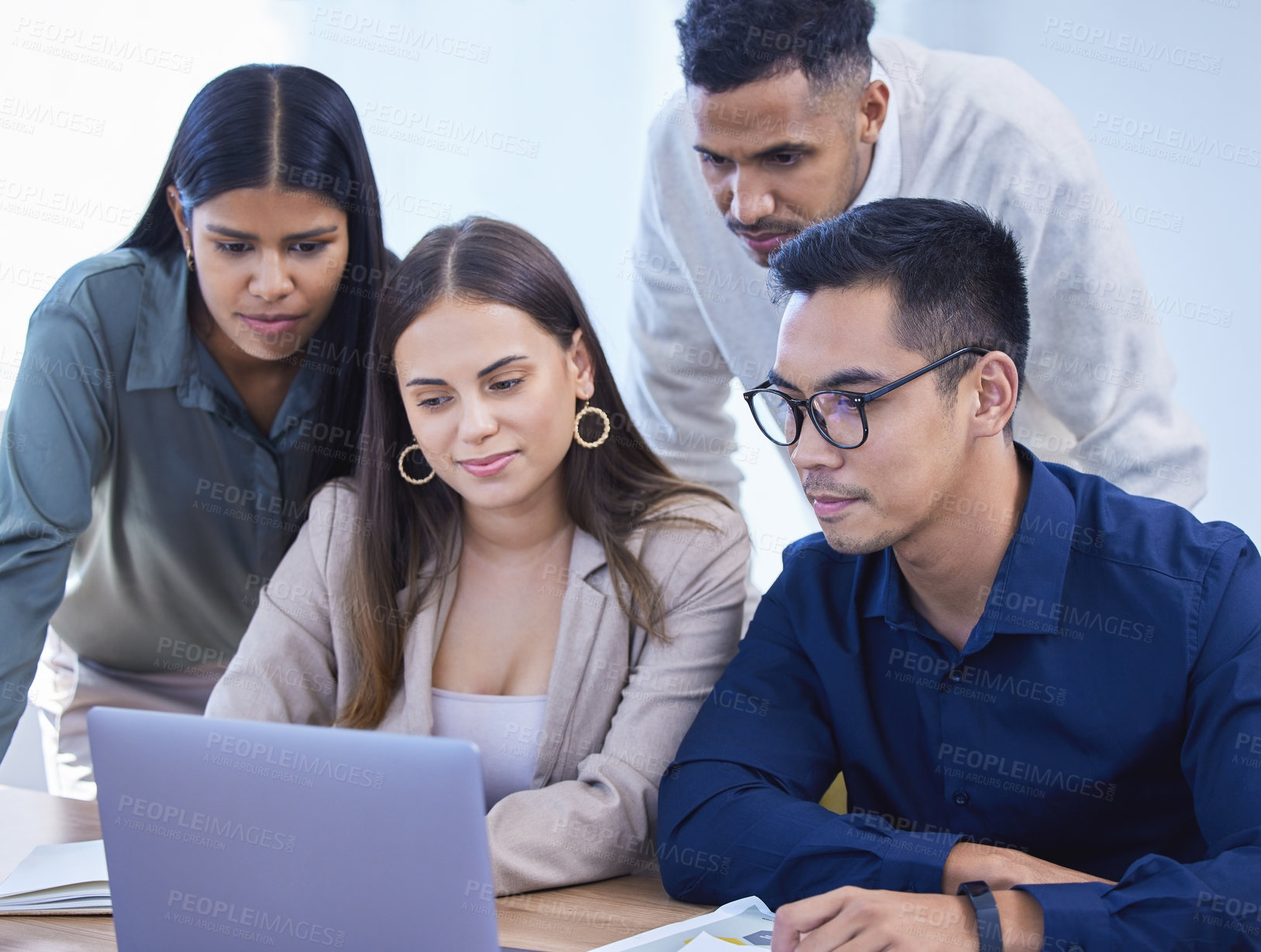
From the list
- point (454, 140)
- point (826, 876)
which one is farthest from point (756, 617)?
point (454, 140)

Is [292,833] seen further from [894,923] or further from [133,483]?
[133,483]

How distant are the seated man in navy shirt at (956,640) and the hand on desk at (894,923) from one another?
0.10 m

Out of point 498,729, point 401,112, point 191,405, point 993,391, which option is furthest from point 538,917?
point 401,112

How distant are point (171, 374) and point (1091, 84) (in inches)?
88.0

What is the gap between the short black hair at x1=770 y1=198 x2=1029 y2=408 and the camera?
4.79 feet

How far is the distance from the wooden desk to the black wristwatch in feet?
1.18

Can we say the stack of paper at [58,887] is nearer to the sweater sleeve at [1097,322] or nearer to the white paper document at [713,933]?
the white paper document at [713,933]

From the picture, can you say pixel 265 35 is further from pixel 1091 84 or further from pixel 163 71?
pixel 1091 84

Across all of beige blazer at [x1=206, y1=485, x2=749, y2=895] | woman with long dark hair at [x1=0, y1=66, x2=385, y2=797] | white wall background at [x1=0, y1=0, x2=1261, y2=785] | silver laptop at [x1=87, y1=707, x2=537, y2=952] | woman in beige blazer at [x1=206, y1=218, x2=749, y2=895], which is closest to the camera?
silver laptop at [x1=87, y1=707, x2=537, y2=952]

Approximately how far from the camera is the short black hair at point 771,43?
6.66 feet

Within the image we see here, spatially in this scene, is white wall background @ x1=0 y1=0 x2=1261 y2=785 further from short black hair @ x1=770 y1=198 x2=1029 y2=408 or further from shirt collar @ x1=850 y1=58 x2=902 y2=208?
short black hair @ x1=770 y1=198 x2=1029 y2=408

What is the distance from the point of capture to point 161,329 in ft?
6.99

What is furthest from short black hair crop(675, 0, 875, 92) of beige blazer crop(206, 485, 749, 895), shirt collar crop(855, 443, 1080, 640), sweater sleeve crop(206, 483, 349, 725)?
sweater sleeve crop(206, 483, 349, 725)

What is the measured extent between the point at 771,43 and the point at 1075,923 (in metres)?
1.49
